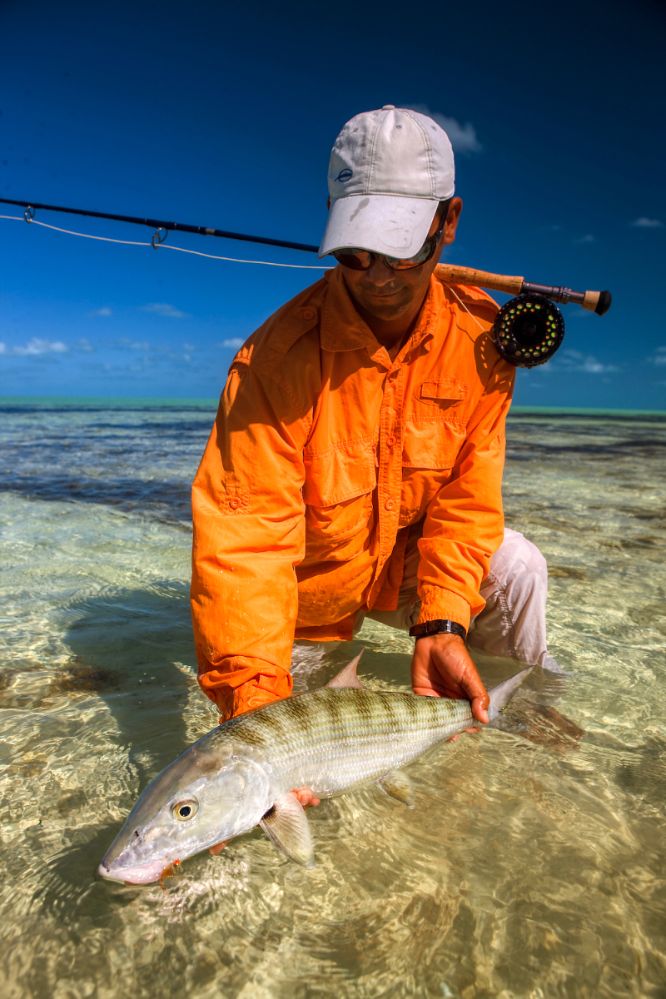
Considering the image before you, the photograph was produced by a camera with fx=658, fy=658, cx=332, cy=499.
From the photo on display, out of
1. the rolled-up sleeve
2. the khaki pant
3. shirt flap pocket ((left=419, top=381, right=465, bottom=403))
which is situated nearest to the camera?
the rolled-up sleeve

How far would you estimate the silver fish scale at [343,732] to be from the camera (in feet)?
6.47

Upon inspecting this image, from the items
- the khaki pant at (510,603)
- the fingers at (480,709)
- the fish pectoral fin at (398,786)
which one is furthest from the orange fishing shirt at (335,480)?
the fish pectoral fin at (398,786)

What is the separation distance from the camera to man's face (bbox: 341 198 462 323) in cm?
256

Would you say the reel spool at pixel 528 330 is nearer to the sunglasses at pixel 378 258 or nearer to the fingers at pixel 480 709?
the sunglasses at pixel 378 258

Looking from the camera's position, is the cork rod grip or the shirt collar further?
the cork rod grip

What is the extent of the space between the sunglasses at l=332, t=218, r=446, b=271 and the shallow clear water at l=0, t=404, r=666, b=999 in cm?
198

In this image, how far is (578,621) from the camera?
4410mm

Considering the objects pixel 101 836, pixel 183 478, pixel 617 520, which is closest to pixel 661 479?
pixel 617 520

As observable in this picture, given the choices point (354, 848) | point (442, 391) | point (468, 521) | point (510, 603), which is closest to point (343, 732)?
point (354, 848)

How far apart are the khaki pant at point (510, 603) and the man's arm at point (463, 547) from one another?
0.21 meters

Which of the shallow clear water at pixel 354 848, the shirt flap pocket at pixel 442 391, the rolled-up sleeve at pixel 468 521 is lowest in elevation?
the shallow clear water at pixel 354 848

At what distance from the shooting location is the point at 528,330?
3.02 meters

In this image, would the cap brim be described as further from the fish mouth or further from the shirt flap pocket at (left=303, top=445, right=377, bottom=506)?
the fish mouth

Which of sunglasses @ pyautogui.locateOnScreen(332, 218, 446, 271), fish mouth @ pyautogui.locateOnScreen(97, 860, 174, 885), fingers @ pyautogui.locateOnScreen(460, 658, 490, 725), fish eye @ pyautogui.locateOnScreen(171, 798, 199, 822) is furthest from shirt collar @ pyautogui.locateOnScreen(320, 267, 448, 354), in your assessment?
fish mouth @ pyautogui.locateOnScreen(97, 860, 174, 885)
